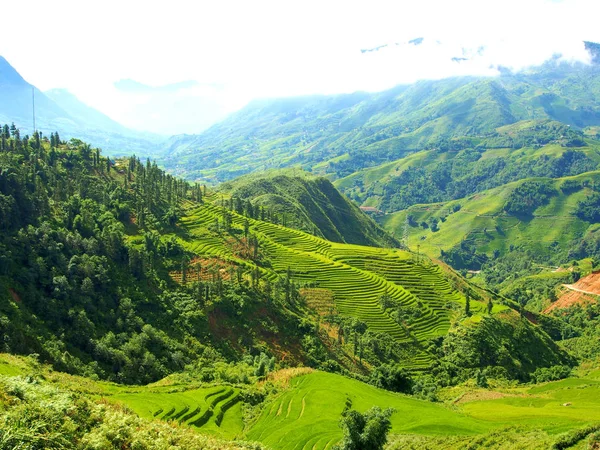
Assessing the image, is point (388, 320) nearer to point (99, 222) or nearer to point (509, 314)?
point (509, 314)

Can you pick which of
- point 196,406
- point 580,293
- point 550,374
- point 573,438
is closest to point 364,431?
point 573,438

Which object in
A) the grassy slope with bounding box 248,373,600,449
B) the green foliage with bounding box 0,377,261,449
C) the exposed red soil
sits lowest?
the exposed red soil

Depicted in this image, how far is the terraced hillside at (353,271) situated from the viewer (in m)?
102

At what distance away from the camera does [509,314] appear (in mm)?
111500

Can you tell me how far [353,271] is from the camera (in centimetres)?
11831

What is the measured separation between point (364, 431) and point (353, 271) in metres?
89.6

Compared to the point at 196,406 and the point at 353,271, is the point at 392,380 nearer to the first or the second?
the point at 196,406

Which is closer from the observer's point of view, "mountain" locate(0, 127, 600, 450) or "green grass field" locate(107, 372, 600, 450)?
"mountain" locate(0, 127, 600, 450)

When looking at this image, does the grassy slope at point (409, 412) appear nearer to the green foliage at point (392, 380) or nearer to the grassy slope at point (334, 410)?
the grassy slope at point (334, 410)

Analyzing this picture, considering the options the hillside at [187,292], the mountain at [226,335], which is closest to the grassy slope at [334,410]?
the mountain at [226,335]

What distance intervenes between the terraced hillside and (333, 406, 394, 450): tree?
212 feet

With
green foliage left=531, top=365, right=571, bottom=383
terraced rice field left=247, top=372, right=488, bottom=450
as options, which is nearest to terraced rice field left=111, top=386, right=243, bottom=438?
terraced rice field left=247, top=372, right=488, bottom=450

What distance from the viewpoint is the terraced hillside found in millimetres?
102000

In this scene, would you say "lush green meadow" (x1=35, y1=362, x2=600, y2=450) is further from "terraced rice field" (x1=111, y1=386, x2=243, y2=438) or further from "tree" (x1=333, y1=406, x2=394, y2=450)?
"tree" (x1=333, y1=406, x2=394, y2=450)
